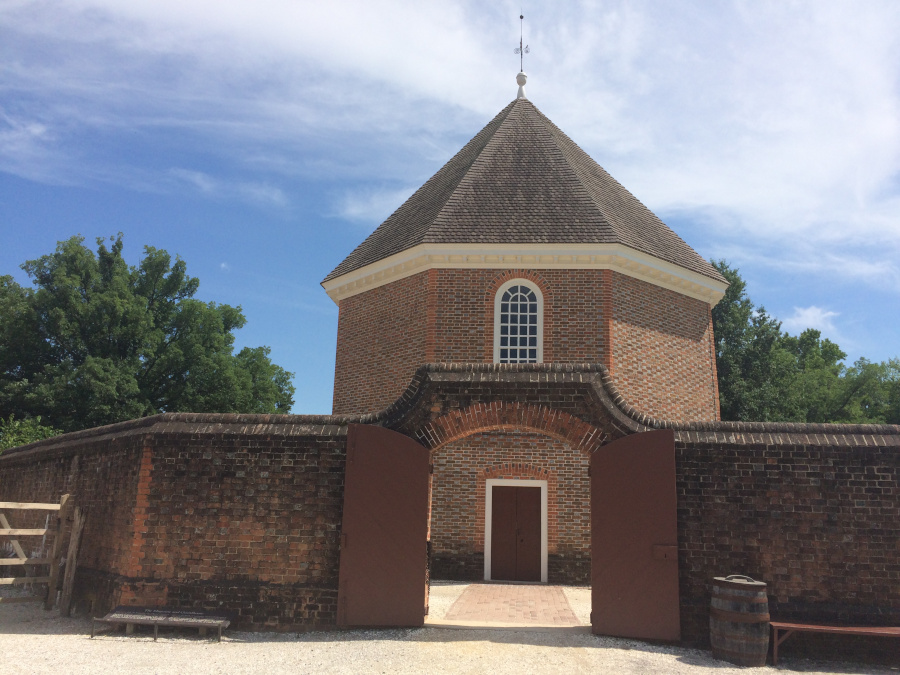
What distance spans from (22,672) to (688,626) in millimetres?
7357

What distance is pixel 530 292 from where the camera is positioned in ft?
49.8

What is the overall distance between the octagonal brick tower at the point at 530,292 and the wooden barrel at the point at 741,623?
708cm

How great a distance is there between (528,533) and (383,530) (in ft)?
21.7

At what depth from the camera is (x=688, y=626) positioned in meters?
8.05

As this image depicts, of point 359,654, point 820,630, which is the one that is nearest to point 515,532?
point 359,654

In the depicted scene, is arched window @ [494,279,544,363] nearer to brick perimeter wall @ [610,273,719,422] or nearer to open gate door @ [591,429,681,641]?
brick perimeter wall @ [610,273,719,422]

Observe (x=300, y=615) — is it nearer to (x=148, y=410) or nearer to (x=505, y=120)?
(x=505, y=120)

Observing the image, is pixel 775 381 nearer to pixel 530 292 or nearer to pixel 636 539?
pixel 530 292

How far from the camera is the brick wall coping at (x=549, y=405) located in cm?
841

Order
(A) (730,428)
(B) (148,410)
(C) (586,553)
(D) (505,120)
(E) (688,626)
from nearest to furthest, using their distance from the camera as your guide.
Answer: (E) (688,626), (A) (730,428), (C) (586,553), (D) (505,120), (B) (148,410)

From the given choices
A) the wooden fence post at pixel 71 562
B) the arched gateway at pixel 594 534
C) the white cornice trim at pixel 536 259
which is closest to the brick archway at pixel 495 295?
the white cornice trim at pixel 536 259

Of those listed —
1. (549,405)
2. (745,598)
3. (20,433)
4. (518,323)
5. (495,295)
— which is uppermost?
(495,295)

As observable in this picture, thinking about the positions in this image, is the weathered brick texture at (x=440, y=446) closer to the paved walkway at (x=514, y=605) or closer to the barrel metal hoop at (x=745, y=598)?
the barrel metal hoop at (x=745, y=598)

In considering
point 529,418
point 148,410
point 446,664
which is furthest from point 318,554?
point 148,410
